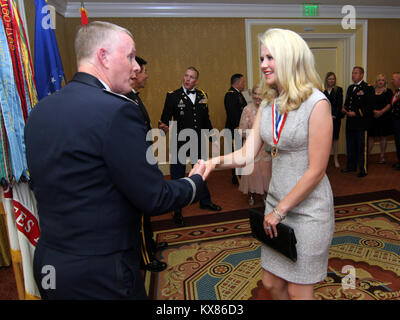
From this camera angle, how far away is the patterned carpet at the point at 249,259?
2.20 m

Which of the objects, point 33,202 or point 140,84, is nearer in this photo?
point 33,202

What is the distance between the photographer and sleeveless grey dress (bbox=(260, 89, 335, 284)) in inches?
53.2

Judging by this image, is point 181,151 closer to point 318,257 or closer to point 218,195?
point 218,195

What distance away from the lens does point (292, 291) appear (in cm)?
145

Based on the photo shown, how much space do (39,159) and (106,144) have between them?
26cm

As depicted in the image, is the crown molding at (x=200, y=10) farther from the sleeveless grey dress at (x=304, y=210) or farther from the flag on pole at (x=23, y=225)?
the sleeveless grey dress at (x=304, y=210)

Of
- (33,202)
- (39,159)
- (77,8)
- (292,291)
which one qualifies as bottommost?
(292,291)

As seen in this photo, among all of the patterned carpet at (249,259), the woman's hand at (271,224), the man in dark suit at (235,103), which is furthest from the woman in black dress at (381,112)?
the woman's hand at (271,224)

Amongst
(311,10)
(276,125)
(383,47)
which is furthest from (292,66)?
(383,47)

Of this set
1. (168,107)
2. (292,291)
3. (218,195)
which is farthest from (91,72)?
(218,195)

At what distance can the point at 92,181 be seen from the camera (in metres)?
→ 0.94

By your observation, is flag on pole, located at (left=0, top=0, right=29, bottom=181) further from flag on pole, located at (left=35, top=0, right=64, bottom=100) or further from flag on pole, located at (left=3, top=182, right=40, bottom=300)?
flag on pole, located at (left=35, top=0, right=64, bottom=100)

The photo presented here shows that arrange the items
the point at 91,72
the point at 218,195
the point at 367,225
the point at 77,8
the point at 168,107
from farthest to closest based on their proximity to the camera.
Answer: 1. the point at 77,8
2. the point at 218,195
3. the point at 168,107
4. the point at 367,225
5. the point at 91,72

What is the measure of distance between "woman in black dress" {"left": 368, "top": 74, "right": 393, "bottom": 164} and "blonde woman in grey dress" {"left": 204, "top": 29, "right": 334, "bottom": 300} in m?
5.26
